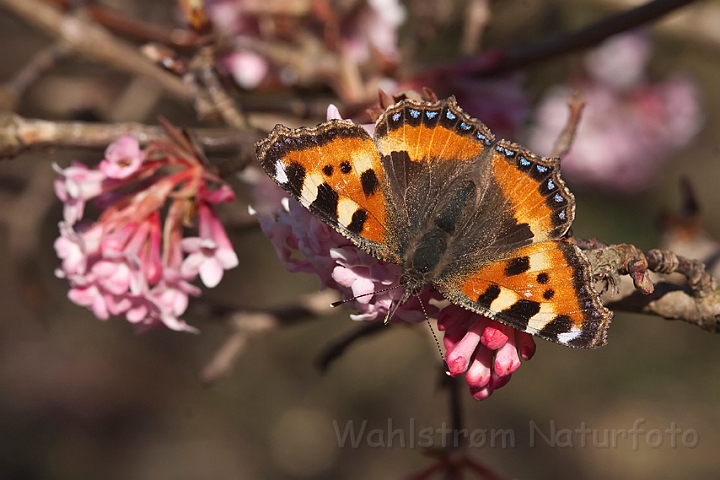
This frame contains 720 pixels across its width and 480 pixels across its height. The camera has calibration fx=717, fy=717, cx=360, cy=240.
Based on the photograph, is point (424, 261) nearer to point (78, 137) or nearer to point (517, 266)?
point (517, 266)

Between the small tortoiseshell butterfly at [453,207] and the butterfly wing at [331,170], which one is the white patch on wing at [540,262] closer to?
the small tortoiseshell butterfly at [453,207]

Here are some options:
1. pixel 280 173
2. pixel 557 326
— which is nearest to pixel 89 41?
pixel 280 173

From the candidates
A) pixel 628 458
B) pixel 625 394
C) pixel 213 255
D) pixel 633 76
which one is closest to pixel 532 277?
pixel 213 255

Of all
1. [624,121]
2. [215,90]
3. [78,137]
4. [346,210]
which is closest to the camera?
[346,210]

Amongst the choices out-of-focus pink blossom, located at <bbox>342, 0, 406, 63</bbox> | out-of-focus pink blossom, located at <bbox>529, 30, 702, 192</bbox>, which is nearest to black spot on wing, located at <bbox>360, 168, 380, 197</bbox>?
out-of-focus pink blossom, located at <bbox>342, 0, 406, 63</bbox>

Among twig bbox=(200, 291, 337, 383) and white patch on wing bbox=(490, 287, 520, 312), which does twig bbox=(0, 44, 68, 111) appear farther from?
white patch on wing bbox=(490, 287, 520, 312)

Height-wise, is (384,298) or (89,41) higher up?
(89,41)
